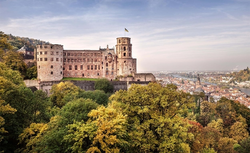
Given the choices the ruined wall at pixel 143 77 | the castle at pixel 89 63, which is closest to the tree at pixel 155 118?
the ruined wall at pixel 143 77

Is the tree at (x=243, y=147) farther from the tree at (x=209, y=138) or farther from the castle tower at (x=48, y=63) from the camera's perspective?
the castle tower at (x=48, y=63)

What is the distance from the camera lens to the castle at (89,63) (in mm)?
62562

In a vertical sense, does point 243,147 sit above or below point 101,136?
below

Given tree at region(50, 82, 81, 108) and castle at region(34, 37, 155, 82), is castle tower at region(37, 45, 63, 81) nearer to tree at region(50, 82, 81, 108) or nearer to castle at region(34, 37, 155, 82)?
castle at region(34, 37, 155, 82)

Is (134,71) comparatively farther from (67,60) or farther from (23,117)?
(23,117)

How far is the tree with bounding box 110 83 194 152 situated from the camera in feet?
64.6

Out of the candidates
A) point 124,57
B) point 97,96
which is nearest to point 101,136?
point 97,96

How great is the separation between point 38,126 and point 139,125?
9724 mm

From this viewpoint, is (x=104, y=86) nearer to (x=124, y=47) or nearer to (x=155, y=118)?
(x=124, y=47)

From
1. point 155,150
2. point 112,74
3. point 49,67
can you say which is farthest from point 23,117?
point 112,74

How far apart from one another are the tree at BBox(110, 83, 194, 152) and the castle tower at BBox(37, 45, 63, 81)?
43470 mm

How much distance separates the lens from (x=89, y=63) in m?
69.9

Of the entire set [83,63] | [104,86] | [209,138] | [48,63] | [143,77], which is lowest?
[209,138]

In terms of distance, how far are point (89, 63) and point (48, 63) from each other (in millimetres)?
12334
